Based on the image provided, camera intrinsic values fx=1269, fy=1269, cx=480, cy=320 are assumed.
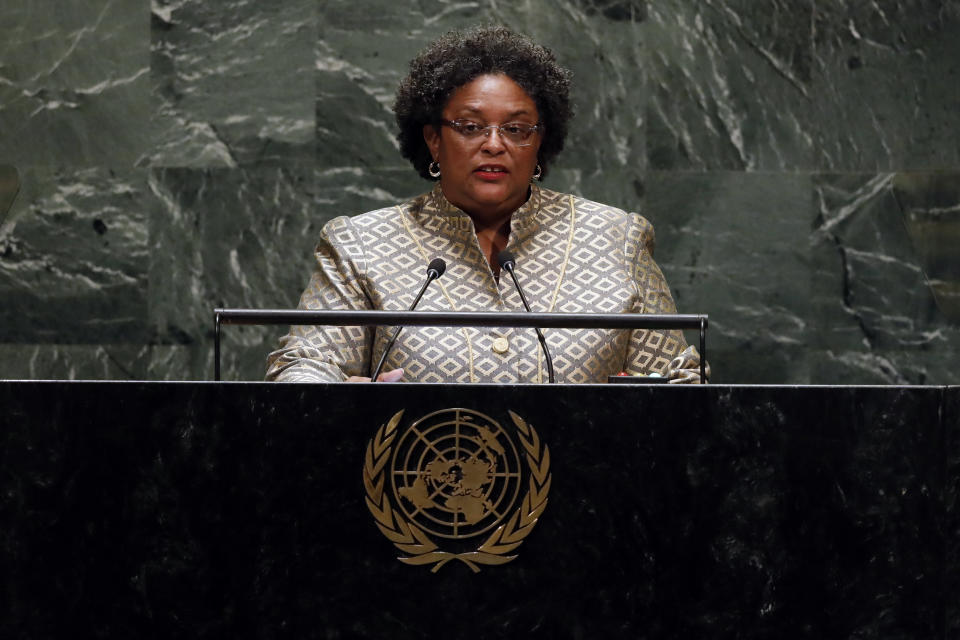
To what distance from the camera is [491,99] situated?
2979 millimetres

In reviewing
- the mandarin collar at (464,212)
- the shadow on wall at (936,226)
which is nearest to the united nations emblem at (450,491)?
the mandarin collar at (464,212)

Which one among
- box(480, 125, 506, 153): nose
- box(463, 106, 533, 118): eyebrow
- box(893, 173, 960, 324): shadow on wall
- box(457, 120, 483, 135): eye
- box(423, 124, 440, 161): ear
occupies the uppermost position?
box(463, 106, 533, 118): eyebrow

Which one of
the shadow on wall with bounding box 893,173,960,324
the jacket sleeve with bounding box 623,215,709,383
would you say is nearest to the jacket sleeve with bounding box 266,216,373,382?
the jacket sleeve with bounding box 623,215,709,383

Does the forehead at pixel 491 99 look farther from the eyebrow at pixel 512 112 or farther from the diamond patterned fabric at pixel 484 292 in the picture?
the diamond patterned fabric at pixel 484 292

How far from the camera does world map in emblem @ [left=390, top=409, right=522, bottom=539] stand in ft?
5.98

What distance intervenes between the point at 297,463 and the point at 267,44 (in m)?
2.64

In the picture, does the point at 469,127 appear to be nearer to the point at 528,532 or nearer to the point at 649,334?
the point at 649,334

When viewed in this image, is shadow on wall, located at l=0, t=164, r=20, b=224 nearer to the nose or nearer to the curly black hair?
the curly black hair

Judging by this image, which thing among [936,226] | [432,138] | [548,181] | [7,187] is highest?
[432,138]

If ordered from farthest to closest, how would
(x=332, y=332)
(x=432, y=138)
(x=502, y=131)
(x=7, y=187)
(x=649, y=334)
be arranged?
(x=7, y=187) → (x=432, y=138) → (x=502, y=131) → (x=649, y=334) → (x=332, y=332)

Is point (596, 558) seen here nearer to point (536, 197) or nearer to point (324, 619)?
point (324, 619)

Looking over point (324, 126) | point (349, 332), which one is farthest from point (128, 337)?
point (349, 332)

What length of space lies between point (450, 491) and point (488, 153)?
1.28 m

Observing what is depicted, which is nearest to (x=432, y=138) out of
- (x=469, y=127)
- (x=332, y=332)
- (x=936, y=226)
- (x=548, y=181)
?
(x=469, y=127)
